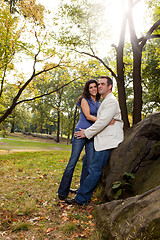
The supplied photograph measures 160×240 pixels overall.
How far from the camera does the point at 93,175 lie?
357 cm

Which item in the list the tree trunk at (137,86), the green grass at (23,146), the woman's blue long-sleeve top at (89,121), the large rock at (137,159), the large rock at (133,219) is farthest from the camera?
the green grass at (23,146)

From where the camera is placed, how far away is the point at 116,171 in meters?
3.61

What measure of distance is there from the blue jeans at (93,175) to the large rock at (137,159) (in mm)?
233

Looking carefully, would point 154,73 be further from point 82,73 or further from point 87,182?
point 87,182

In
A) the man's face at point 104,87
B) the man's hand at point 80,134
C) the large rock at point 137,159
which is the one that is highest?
the man's face at point 104,87

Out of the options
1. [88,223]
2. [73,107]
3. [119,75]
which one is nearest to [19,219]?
[88,223]

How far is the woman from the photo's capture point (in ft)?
13.2

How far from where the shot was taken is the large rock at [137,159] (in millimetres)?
3463

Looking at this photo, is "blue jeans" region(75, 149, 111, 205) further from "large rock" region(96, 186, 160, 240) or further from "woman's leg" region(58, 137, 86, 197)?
"large rock" region(96, 186, 160, 240)

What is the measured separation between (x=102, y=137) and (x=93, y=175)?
31.0 inches

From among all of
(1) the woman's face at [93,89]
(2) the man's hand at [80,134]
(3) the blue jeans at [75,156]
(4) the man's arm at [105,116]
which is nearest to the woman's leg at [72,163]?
(3) the blue jeans at [75,156]

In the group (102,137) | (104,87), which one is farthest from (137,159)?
(104,87)

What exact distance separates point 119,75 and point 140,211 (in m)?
6.01

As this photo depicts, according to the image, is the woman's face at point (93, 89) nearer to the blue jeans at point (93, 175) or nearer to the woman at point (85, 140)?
the woman at point (85, 140)
